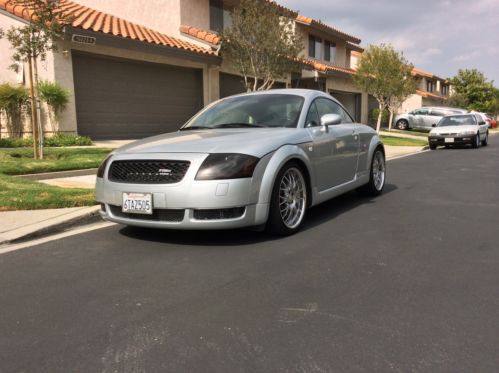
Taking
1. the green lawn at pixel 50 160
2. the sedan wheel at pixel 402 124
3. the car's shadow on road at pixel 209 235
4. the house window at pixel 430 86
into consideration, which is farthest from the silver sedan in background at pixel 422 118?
the car's shadow on road at pixel 209 235

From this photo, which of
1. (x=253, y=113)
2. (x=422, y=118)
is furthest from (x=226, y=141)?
(x=422, y=118)

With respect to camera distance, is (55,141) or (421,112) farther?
(421,112)

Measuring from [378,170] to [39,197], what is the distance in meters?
4.87

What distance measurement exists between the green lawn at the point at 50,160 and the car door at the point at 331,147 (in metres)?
5.03

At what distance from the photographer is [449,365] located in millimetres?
2355

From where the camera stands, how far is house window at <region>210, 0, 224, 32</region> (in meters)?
19.3

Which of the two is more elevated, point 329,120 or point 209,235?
point 329,120

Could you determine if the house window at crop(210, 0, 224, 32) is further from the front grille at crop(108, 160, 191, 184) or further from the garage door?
the front grille at crop(108, 160, 191, 184)

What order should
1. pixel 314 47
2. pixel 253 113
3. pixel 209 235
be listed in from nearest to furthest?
1. pixel 209 235
2. pixel 253 113
3. pixel 314 47

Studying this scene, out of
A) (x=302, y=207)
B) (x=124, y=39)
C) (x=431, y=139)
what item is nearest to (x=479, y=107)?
(x=431, y=139)

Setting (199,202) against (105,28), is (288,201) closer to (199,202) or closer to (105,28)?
(199,202)

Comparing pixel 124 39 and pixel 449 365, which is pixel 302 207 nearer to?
pixel 449 365

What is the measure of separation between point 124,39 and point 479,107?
50583 mm

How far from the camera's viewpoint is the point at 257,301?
3.13m
